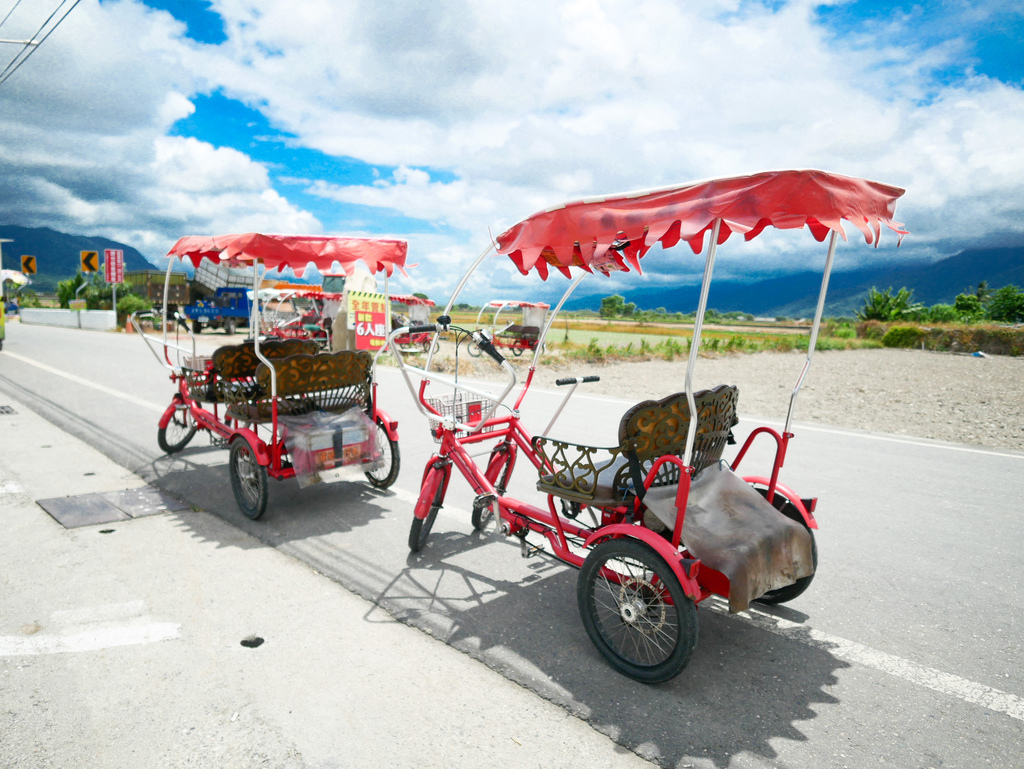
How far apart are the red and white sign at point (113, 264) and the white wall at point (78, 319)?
6.59 ft

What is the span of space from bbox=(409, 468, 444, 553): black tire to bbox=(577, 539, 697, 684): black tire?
1.38 meters

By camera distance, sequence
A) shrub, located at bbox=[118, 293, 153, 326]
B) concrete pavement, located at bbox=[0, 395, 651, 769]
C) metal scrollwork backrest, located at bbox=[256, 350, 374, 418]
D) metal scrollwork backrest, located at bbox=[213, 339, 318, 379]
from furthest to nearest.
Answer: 1. shrub, located at bbox=[118, 293, 153, 326]
2. metal scrollwork backrest, located at bbox=[213, 339, 318, 379]
3. metal scrollwork backrest, located at bbox=[256, 350, 374, 418]
4. concrete pavement, located at bbox=[0, 395, 651, 769]

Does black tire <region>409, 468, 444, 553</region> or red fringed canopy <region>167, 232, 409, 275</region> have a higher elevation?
red fringed canopy <region>167, 232, 409, 275</region>

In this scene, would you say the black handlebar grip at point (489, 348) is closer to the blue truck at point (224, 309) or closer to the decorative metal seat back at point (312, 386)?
the decorative metal seat back at point (312, 386)

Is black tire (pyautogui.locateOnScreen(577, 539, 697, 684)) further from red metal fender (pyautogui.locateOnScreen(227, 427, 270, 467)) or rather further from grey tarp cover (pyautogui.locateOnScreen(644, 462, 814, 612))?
red metal fender (pyautogui.locateOnScreen(227, 427, 270, 467))

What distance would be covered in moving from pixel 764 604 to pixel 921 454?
5.32 meters

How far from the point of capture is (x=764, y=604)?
3764mm

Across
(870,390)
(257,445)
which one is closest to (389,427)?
(257,445)

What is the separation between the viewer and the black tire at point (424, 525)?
14.0 feet

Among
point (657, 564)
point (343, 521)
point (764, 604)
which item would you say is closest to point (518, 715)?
point (657, 564)

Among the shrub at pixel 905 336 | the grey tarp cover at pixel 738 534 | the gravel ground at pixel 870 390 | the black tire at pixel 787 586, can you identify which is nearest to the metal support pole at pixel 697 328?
the grey tarp cover at pixel 738 534

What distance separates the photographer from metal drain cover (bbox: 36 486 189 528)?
16.2 ft

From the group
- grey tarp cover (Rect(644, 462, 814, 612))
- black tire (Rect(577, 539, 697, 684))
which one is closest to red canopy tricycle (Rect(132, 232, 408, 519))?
black tire (Rect(577, 539, 697, 684))

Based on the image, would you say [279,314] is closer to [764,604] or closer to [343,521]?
[343,521]
